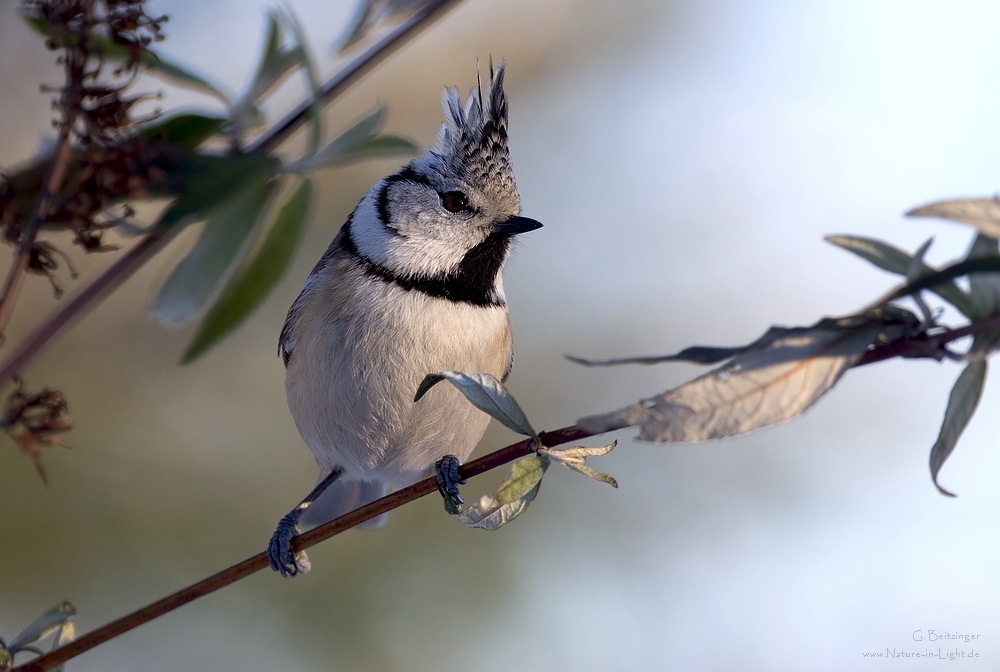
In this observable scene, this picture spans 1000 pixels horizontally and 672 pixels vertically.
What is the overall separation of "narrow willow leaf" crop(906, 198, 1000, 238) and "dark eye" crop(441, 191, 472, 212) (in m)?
1.61

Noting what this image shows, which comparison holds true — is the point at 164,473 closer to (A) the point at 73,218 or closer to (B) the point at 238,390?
(B) the point at 238,390

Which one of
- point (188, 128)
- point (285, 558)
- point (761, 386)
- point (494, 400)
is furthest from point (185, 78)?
point (285, 558)

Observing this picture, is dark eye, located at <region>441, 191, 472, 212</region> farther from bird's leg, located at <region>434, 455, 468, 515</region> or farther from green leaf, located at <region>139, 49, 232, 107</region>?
green leaf, located at <region>139, 49, 232, 107</region>

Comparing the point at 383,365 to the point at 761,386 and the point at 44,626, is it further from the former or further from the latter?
the point at 761,386

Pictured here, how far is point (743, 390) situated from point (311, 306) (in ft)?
5.12

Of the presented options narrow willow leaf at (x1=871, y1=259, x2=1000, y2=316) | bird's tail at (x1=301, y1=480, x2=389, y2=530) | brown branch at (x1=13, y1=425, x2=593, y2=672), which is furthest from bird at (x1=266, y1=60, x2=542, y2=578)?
narrow willow leaf at (x1=871, y1=259, x2=1000, y2=316)

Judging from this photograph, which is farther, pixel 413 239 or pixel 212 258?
pixel 413 239

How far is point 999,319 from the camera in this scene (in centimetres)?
81

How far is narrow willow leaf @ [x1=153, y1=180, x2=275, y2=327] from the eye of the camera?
3.75 ft

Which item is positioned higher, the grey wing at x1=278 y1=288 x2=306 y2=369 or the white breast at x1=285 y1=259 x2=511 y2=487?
the grey wing at x1=278 y1=288 x2=306 y2=369

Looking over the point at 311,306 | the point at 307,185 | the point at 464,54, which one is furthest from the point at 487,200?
the point at 464,54

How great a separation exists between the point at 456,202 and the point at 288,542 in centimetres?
96

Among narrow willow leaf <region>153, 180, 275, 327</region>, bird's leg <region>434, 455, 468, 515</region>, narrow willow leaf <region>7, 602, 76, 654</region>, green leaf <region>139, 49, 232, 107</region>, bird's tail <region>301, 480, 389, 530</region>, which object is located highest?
green leaf <region>139, 49, 232, 107</region>

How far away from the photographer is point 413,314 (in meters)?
2.08
